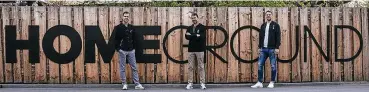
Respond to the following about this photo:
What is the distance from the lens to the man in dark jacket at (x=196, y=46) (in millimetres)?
12188

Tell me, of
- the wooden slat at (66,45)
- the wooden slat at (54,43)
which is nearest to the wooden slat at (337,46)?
the wooden slat at (66,45)

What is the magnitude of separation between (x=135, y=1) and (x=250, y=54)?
2937mm

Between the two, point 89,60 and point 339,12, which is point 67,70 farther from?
point 339,12

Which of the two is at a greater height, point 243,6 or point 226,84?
point 243,6

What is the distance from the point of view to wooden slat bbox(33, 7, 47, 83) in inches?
506

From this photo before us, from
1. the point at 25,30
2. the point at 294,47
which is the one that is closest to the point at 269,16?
the point at 294,47

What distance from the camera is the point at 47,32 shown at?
507 inches

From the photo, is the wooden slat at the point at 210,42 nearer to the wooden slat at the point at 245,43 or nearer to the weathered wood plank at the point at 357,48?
the wooden slat at the point at 245,43

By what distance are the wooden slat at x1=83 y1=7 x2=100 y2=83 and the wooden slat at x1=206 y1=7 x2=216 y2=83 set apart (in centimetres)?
237

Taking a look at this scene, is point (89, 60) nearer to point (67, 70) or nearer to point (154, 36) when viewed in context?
point (67, 70)

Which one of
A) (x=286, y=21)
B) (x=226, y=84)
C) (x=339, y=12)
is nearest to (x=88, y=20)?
(x=226, y=84)

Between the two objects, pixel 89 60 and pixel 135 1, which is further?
A: pixel 135 1

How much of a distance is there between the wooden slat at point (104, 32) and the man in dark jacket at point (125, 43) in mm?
720

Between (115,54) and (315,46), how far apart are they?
434cm
